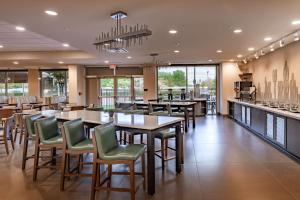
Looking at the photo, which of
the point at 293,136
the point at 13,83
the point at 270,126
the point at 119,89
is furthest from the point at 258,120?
the point at 13,83

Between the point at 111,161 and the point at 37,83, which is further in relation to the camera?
the point at 37,83

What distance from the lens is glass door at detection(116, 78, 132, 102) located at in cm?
1392

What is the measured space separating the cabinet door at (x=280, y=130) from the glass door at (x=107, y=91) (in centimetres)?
956

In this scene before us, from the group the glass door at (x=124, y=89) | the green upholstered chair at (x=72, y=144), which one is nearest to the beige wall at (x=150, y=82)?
the glass door at (x=124, y=89)

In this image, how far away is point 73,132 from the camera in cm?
362

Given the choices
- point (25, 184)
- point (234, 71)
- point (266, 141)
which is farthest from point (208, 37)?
point (234, 71)

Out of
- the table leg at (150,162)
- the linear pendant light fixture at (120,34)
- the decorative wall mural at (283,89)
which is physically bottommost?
the table leg at (150,162)

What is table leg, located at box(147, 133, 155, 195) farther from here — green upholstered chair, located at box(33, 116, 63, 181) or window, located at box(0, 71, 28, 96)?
window, located at box(0, 71, 28, 96)

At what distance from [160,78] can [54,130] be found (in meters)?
9.80

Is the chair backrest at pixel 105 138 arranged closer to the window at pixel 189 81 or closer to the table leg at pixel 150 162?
the table leg at pixel 150 162

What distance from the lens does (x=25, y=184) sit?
3789 millimetres

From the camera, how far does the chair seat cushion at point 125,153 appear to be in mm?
3025

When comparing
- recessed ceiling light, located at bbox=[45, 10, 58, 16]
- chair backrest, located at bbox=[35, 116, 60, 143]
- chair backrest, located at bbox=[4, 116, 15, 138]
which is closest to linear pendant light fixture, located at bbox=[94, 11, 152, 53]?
recessed ceiling light, located at bbox=[45, 10, 58, 16]

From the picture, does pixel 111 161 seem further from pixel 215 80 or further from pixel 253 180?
pixel 215 80
